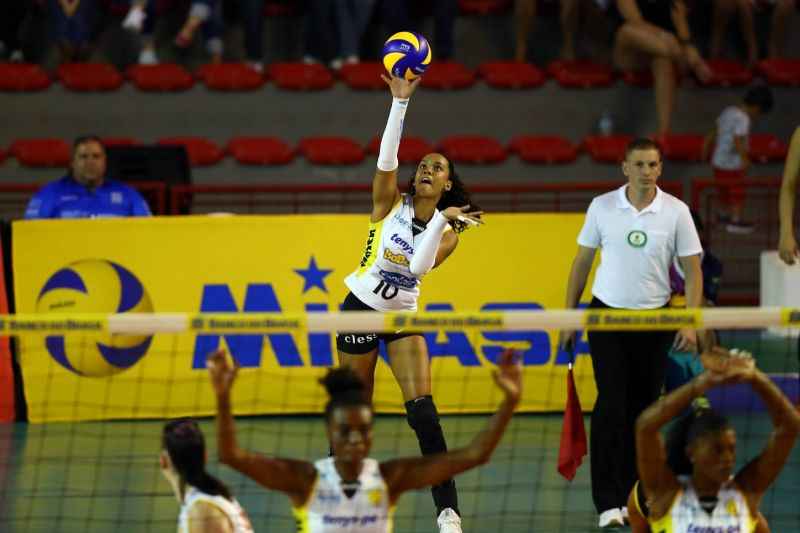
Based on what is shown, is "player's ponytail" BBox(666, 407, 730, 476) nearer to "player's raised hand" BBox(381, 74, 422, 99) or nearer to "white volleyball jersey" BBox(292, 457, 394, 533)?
"white volleyball jersey" BBox(292, 457, 394, 533)

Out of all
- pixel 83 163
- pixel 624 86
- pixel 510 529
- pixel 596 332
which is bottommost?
pixel 510 529

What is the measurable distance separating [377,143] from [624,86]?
3.04m

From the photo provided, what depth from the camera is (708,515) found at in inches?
202

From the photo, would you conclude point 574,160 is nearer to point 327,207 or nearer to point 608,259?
point 327,207

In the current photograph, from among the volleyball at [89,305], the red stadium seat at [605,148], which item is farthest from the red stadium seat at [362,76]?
the volleyball at [89,305]

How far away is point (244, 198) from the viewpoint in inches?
574

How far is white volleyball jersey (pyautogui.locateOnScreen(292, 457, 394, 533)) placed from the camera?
506cm

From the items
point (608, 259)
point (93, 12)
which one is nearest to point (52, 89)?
point (93, 12)

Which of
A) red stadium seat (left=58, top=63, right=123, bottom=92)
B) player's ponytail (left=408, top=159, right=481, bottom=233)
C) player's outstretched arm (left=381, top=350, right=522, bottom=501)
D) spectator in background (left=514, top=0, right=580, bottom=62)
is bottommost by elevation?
player's outstretched arm (left=381, top=350, right=522, bottom=501)

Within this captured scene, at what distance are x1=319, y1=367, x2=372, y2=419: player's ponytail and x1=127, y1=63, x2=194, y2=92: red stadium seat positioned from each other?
1050 cm

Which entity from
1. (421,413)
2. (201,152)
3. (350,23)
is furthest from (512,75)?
(421,413)

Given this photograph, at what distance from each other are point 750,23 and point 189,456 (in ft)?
41.2

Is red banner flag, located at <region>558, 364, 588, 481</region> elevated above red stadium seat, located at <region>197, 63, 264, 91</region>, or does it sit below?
below

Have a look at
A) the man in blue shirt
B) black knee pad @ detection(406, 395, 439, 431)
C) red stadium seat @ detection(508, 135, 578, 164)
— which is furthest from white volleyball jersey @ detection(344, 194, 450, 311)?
red stadium seat @ detection(508, 135, 578, 164)
